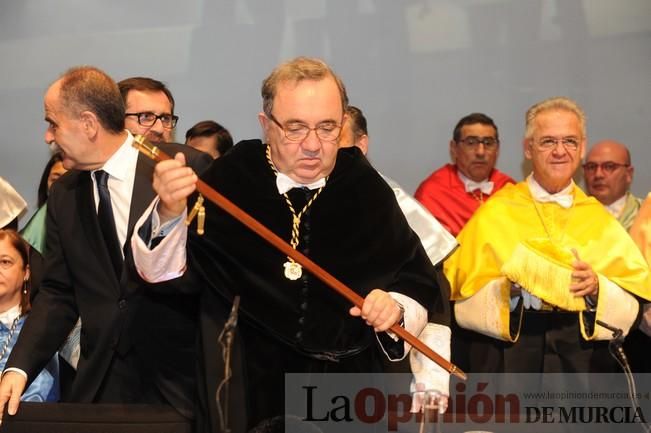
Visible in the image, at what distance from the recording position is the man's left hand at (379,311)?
301 cm

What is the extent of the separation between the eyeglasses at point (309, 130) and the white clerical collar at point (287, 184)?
8.2 inches

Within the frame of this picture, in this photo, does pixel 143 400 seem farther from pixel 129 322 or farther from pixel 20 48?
pixel 20 48

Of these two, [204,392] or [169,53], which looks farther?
[169,53]

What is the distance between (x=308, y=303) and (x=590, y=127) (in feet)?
15.8

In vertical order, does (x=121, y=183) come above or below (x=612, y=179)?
below

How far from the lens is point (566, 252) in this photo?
190 inches

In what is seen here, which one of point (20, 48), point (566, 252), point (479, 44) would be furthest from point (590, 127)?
point (20, 48)

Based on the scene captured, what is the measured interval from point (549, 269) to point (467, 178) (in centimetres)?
214

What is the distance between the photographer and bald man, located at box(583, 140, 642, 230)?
21.9 feet

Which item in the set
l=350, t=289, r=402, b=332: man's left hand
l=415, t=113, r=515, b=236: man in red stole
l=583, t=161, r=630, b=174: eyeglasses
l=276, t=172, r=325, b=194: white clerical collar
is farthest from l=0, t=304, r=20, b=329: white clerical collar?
l=583, t=161, r=630, b=174: eyeglasses

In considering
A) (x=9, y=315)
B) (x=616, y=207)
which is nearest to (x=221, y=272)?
(x=9, y=315)

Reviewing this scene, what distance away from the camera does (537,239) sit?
4918mm

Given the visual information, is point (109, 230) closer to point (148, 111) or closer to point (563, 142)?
point (148, 111)

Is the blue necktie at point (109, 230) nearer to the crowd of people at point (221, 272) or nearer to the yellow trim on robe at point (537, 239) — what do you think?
the crowd of people at point (221, 272)
